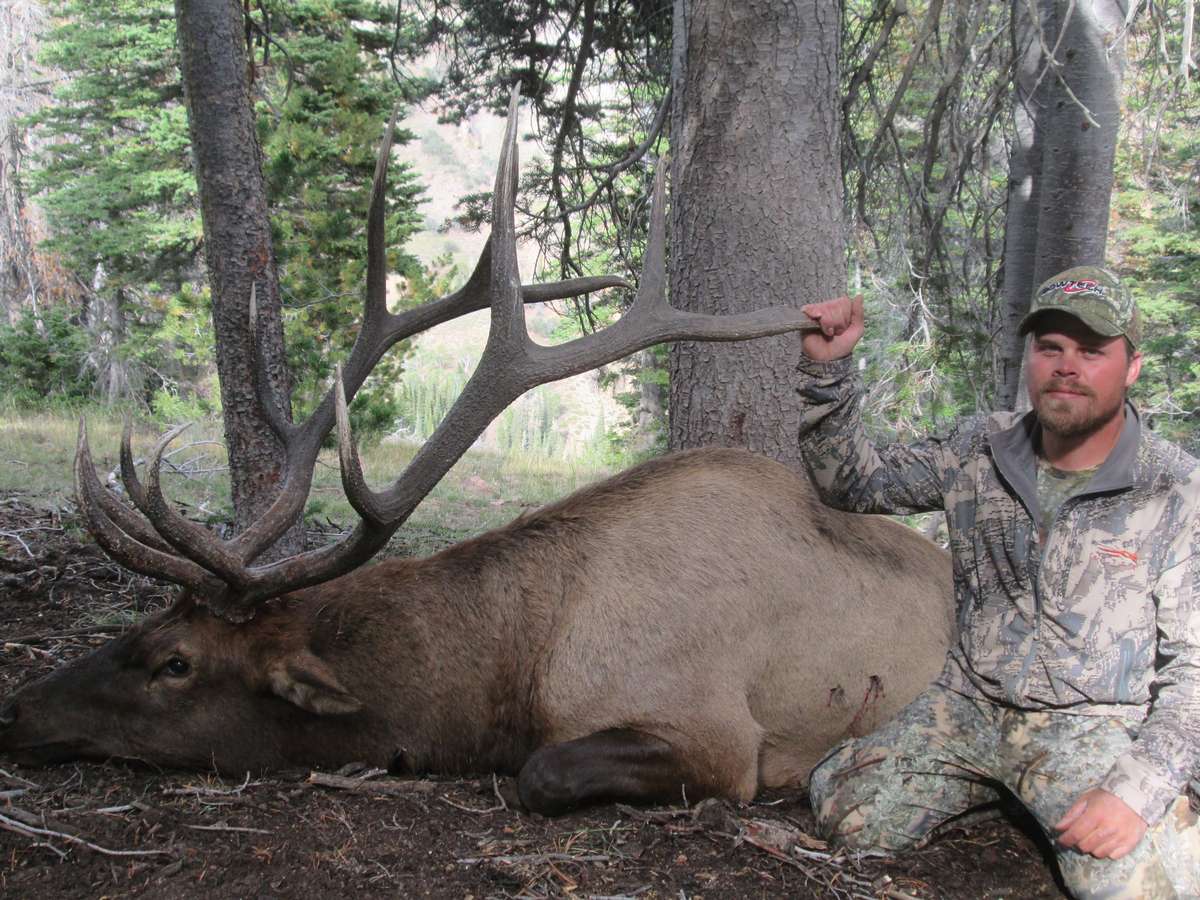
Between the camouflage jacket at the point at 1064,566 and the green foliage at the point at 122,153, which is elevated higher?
the green foliage at the point at 122,153

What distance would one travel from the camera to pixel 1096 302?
300 centimetres

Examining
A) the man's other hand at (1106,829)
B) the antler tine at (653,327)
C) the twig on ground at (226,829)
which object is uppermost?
the antler tine at (653,327)

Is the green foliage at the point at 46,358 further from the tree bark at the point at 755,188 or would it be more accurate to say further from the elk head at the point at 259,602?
the tree bark at the point at 755,188

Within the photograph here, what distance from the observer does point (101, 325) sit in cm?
2156

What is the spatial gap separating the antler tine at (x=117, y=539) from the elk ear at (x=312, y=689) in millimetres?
418

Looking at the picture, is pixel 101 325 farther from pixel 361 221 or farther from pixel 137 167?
pixel 361 221

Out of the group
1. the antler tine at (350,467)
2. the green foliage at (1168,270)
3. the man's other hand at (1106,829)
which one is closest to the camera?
the man's other hand at (1106,829)

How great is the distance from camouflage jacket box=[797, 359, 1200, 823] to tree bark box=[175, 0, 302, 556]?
113 inches

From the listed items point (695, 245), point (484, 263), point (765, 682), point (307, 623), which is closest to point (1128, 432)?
point (765, 682)

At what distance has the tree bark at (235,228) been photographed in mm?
4758

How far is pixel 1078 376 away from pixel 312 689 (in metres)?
2.89

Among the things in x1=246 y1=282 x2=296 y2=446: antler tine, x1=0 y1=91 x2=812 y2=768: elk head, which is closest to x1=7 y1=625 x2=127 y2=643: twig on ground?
x1=0 y1=91 x2=812 y2=768: elk head

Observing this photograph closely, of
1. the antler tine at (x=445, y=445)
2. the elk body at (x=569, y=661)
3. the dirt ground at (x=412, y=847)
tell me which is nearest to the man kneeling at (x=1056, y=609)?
the dirt ground at (x=412, y=847)

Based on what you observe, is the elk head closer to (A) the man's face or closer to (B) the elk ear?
(B) the elk ear
